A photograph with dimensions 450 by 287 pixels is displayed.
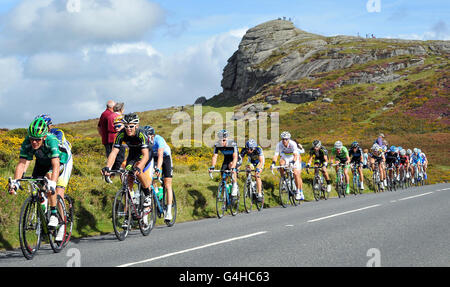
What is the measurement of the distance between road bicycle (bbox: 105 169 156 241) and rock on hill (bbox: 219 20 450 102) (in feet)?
343

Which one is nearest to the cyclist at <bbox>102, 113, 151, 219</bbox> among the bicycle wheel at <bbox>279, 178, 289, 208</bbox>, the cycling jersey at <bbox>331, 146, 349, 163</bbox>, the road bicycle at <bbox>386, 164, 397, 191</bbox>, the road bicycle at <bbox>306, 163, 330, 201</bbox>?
the bicycle wheel at <bbox>279, 178, 289, 208</bbox>

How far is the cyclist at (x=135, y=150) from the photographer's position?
930 cm

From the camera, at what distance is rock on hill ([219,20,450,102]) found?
4699 inches

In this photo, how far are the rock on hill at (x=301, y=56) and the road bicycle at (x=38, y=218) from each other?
349 feet

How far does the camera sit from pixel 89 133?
302ft

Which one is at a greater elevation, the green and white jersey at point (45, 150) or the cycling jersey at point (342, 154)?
the green and white jersey at point (45, 150)

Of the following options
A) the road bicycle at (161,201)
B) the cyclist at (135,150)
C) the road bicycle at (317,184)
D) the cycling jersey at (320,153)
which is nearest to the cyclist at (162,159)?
the road bicycle at (161,201)

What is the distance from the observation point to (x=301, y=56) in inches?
5502

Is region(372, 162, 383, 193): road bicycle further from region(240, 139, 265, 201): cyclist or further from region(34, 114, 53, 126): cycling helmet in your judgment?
region(34, 114, 53, 126): cycling helmet

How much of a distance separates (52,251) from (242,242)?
3.03m

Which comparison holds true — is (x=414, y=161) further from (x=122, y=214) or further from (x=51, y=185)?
(x=51, y=185)

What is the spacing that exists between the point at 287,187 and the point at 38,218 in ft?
32.5

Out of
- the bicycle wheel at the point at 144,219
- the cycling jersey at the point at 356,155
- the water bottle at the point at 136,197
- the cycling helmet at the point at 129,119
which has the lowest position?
the bicycle wheel at the point at 144,219

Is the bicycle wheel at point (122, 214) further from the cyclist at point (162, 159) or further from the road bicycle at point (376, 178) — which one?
the road bicycle at point (376, 178)
